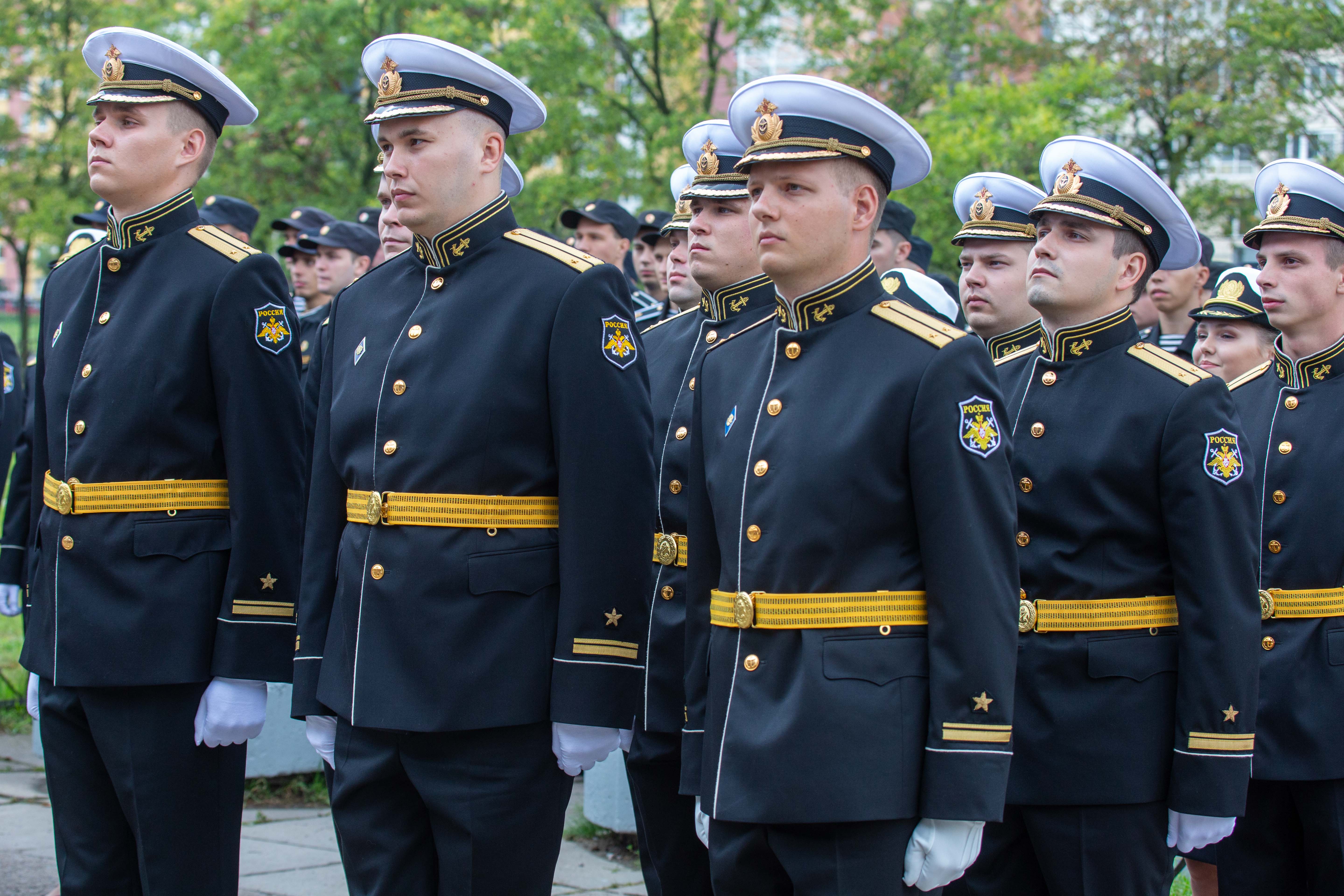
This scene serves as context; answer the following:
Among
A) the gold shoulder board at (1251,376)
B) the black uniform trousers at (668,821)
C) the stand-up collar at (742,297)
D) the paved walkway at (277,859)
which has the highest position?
the stand-up collar at (742,297)

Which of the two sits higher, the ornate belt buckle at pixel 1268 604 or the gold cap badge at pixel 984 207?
the gold cap badge at pixel 984 207

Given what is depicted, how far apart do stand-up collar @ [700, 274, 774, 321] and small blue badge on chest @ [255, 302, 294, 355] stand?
4.07 feet

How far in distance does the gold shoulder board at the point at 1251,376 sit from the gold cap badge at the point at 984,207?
37.0 inches

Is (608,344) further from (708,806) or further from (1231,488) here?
(1231,488)

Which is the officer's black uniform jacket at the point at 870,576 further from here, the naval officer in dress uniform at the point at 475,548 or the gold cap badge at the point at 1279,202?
the gold cap badge at the point at 1279,202

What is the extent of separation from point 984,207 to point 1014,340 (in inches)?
17.8

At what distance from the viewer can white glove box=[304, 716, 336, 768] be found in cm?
346

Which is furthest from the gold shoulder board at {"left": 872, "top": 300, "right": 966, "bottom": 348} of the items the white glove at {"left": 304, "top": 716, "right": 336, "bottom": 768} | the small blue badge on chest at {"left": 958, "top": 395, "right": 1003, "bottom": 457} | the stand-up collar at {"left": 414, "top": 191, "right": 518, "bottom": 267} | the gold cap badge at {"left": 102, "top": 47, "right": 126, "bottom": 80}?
the gold cap badge at {"left": 102, "top": 47, "right": 126, "bottom": 80}

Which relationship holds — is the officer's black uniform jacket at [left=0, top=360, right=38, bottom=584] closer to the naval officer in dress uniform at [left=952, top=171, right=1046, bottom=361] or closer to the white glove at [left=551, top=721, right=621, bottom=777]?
the white glove at [left=551, top=721, right=621, bottom=777]

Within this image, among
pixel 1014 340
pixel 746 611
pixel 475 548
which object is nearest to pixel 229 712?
pixel 475 548

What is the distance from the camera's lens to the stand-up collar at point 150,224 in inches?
157

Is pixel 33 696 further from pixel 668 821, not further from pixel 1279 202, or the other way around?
pixel 1279 202

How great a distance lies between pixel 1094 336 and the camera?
374 cm

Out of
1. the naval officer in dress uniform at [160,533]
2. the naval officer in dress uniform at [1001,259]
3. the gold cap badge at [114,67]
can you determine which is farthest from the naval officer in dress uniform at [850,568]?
the gold cap badge at [114,67]
